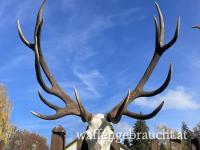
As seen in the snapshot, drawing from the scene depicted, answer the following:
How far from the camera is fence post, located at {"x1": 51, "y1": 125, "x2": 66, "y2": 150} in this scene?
7004 millimetres

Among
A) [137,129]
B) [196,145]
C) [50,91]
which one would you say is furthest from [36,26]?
[137,129]

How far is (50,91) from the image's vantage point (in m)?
7.38

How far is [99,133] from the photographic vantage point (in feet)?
21.8

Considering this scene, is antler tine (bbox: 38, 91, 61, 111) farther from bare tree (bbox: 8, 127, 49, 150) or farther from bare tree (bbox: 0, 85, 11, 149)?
bare tree (bbox: 8, 127, 49, 150)

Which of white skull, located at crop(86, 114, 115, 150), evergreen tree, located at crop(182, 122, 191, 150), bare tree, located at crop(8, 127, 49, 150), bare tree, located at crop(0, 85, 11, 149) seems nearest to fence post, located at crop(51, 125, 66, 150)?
white skull, located at crop(86, 114, 115, 150)

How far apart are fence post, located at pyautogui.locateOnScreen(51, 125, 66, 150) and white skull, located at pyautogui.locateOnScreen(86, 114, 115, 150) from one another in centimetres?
63

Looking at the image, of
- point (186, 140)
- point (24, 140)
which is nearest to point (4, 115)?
point (186, 140)

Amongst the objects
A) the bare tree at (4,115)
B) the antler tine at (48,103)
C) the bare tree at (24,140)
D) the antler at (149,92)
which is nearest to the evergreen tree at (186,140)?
the antler at (149,92)

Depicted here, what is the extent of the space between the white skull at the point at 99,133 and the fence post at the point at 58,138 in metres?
0.63

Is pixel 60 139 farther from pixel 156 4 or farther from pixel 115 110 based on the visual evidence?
pixel 156 4

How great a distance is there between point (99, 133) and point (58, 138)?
0.92 metres

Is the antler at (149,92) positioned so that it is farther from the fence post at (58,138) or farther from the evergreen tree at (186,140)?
the evergreen tree at (186,140)

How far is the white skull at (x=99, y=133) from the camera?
6.48 metres

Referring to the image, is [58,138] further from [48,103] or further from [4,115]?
[4,115]
